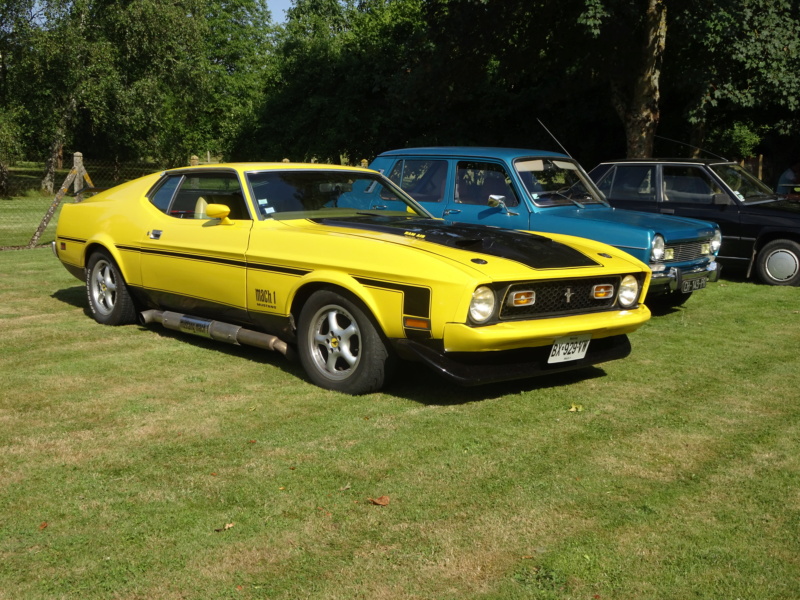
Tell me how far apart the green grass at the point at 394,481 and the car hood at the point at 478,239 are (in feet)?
2.97

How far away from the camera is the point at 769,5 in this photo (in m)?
17.0

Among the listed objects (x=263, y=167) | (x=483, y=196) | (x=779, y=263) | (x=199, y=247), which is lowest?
(x=779, y=263)

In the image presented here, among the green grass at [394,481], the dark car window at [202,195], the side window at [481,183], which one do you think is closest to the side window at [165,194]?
the dark car window at [202,195]

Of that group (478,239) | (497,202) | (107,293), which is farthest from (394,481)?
(497,202)

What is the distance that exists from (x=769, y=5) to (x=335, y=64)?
14.6 meters

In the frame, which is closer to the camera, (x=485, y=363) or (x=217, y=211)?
(x=485, y=363)

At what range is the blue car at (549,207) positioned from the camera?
8664 millimetres

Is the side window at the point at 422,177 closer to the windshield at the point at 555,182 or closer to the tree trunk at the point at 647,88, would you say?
the windshield at the point at 555,182

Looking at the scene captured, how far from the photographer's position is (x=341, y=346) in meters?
5.88

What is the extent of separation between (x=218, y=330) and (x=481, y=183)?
3.77m

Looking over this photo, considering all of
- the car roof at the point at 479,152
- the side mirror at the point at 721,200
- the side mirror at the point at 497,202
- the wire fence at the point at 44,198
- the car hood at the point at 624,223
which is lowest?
the wire fence at the point at 44,198

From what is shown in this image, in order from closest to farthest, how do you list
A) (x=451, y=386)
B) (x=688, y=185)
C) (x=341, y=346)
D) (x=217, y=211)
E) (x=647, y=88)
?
(x=341, y=346)
(x=451, y=386)
(x=217, y=211)
(x=688, y=185)
(x=647, y=88)

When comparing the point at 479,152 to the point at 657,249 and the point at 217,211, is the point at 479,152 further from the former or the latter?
the point at 217,211

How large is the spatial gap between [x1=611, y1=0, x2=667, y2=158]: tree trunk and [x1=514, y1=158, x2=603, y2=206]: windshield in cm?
891
